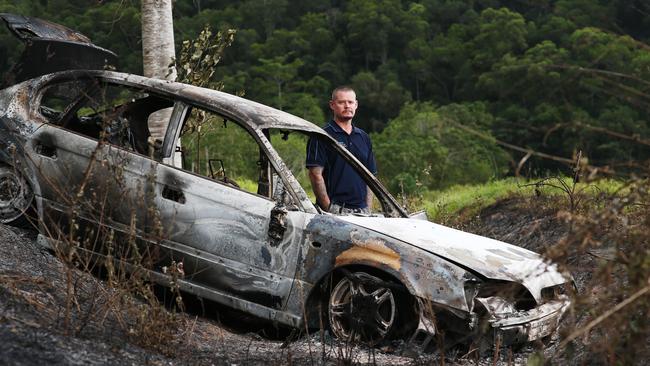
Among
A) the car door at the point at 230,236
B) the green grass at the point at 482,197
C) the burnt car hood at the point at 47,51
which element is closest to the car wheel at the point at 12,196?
the burnt car hood at the point at 47,51

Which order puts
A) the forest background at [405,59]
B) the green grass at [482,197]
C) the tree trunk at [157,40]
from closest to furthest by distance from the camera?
1. the tree trunk at [157,40]
2. the green grass at [482,197]
3. the forest background at [405,59]

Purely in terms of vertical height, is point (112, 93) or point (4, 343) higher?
Answer: point (112, 93)

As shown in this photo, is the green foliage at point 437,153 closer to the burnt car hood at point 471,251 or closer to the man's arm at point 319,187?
the man's arm at point 319,187

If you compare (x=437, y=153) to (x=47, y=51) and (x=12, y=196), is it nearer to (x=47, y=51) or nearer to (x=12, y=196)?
(x=47, y=51)

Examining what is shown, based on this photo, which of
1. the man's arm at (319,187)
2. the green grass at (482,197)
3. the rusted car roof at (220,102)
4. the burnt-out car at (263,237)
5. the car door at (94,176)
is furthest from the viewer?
the green grass at (482,197)

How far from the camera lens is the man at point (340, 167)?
757 cm

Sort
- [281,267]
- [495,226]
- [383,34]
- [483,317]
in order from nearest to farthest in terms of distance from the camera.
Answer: [483,317]
[281,267]
[495,226]
[383,34]

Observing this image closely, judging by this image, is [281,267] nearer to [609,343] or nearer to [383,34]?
[609,343]

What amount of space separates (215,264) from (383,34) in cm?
9791

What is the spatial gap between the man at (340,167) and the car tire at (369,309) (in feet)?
3.36

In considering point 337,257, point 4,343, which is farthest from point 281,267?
point 4,343

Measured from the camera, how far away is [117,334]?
5137 mm

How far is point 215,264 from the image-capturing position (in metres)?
6.22

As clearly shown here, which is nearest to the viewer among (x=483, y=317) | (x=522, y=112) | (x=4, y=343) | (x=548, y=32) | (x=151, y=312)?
(x=4, y=343)
